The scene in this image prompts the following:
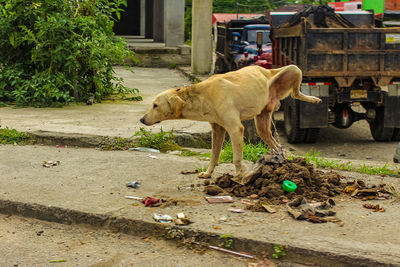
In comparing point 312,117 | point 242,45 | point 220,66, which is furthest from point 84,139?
Answer: point 220,66

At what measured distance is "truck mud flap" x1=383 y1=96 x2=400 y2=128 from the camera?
33.4ft

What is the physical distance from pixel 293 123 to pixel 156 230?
654cm

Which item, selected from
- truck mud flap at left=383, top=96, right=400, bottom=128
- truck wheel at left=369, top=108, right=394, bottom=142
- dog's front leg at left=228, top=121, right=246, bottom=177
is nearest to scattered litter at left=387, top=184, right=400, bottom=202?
dog's front leg at left=228, top=121, right=246, bottom=177

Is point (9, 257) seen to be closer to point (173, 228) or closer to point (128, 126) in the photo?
point (173, 228)

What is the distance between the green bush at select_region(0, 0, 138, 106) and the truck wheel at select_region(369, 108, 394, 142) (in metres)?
4.90

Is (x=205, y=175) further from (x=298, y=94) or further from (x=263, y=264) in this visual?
(x=263, y=264)

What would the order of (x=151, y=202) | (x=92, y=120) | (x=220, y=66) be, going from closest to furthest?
(x=151, y=202), (x=92, y=120), (x=220, y=66)

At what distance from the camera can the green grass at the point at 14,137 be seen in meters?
7.21

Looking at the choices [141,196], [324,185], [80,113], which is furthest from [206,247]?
[80,113]

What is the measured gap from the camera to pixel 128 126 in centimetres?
799

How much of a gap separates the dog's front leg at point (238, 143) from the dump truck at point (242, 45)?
8525 millimetres

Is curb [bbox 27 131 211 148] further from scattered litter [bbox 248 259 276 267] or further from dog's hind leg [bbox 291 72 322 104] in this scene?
scattered litter [bbox 248 259 276 267]

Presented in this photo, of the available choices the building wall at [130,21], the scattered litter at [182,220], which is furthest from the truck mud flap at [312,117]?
the building wall at [130,21]

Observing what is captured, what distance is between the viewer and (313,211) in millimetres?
4273
